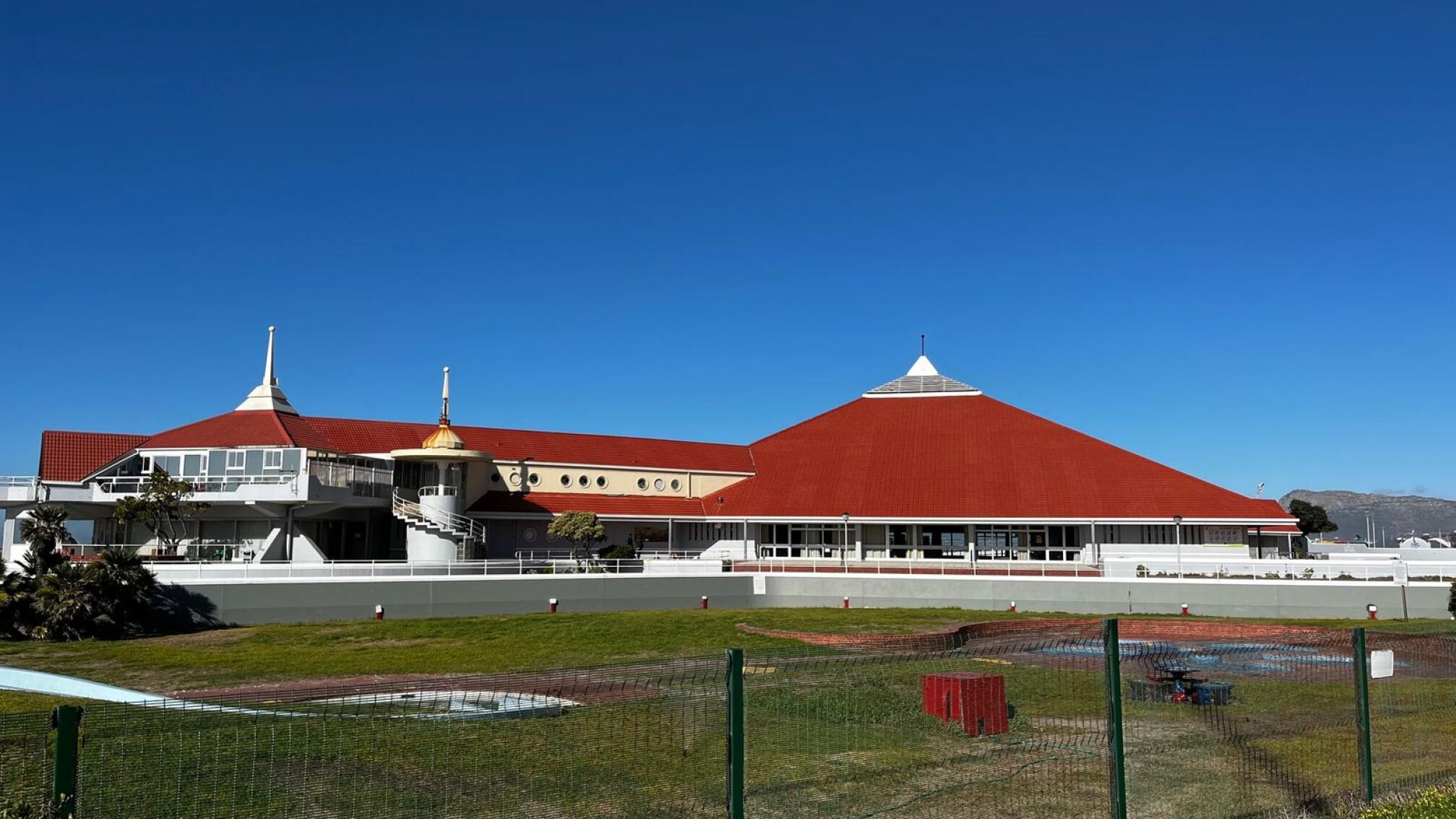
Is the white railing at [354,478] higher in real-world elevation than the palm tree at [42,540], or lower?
higher

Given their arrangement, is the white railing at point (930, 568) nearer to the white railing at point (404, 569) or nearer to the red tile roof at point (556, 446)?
the white railing at point (404, 569)

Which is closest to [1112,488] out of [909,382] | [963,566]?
[963,566]

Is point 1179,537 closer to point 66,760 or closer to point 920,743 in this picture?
point 920,743

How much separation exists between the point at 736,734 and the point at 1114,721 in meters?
3.83

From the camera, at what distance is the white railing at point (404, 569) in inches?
1364

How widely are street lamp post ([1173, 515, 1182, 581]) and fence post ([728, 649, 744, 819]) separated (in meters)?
36.6

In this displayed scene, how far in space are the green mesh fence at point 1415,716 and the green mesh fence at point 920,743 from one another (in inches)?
124

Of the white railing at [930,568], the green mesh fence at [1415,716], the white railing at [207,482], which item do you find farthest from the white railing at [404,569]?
the green mesh fence at [1415,716]

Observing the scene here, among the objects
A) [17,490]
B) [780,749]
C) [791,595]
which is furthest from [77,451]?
[780,749]

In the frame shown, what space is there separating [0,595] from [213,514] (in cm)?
1314

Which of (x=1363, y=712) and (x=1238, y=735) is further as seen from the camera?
(x=1238, y=735)

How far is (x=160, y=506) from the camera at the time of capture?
125 ft

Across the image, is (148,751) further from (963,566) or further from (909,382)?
(909,382)

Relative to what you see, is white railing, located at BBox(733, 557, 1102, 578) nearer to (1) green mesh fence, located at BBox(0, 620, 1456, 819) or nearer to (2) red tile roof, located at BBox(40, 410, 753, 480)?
(2) red tile roof, located at BBox(40, 410, 753, 480)
